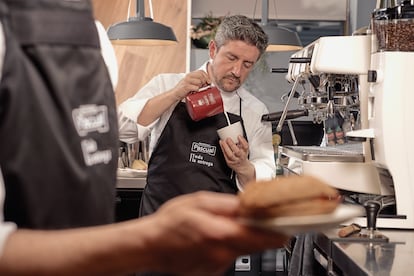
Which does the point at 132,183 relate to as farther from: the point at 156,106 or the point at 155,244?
the point at 155,244

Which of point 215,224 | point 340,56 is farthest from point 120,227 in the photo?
point 340,56

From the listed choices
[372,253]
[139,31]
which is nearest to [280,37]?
[139,31]

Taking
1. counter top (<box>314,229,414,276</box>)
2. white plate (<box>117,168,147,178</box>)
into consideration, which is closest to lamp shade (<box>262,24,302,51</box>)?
white plate (<box>117,168,147,178</box>)

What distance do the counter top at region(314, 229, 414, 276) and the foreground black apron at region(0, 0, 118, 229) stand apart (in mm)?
946

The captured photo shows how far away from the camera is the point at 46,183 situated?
87 centimetres

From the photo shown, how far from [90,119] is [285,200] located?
14.1 inches

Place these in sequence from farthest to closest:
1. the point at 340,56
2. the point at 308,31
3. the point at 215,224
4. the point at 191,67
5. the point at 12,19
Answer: the point at 308,31 < the point at 191,67 < the point at 340,56 < the point at 12,19 < the point at 215,224

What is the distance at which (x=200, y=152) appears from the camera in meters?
2.94

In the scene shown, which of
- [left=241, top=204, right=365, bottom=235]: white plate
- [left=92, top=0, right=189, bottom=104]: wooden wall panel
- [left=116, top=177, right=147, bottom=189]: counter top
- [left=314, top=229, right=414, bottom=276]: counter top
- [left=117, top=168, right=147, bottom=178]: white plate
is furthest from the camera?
[left=92, top=0, right=189, bottom=104]: wooden wall panel

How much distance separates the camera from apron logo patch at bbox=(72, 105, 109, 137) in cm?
92

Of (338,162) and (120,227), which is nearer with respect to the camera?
(120,227)

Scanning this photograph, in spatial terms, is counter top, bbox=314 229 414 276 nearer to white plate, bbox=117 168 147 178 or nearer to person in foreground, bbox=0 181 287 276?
person in foreground, bbox=0 181 287 276

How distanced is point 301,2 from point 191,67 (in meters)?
1.19

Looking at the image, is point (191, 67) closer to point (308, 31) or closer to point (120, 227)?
point (308, 31)
